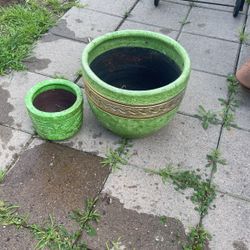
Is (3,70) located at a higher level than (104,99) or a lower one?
lower

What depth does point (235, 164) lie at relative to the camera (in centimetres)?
264

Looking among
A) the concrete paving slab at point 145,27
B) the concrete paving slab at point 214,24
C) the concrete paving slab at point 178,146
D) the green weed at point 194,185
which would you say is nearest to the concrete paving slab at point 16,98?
the concrete paving slab at point 178,146

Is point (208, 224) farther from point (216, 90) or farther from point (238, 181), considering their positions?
point (216, 90)

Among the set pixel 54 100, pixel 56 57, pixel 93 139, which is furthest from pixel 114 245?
pixel 56 57

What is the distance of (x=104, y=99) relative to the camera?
234cm

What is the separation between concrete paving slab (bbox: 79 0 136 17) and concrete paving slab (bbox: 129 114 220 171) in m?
1.73

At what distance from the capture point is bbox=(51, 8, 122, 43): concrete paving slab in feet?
12.3

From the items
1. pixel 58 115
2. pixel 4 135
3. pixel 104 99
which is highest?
pixel 104 99

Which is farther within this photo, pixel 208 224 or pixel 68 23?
pixel 68 23

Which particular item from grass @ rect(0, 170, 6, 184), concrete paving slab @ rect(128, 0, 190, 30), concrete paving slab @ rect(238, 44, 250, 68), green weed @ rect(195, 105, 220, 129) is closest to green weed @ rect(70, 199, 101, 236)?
grass @ rect(0, 170, 6, 184)

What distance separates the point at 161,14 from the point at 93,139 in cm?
199

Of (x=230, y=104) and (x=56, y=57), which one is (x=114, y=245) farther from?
(x=56, y=57)

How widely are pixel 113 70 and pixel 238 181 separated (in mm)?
1167

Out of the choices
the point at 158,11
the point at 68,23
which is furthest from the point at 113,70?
the point at 158,11
